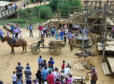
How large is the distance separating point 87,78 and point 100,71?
1.92 meters

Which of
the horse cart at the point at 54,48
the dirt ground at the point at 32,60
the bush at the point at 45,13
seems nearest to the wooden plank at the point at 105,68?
the dirt ground at the point at 32,60

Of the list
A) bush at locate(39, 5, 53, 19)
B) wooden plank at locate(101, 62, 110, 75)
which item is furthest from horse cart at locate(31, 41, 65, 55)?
bush at locate(39, 5, 53, 19)

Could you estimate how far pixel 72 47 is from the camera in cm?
1847

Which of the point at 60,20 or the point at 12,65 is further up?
the point at 60,20

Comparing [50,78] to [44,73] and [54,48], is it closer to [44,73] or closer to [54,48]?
[44,73]

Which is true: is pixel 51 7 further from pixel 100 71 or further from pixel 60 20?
pixel 100 71

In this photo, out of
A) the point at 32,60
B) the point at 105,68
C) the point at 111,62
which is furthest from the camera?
the point at 32,60

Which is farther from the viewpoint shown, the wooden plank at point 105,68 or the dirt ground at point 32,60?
the wooden plank at point 105,68

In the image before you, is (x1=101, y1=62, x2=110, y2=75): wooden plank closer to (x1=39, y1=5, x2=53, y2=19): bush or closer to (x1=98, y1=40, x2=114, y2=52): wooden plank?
(x1=98, y1=40, x2=114, y2=52): wooden plank

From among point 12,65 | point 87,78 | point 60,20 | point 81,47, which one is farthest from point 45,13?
point 87,78

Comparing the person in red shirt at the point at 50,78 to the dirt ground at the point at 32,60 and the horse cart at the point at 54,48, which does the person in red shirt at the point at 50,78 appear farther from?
the horse cart at the point at 54,48

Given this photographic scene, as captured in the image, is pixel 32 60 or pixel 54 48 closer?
pixel 32 60

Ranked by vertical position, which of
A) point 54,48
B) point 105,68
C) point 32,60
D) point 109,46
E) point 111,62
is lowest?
point 105,68

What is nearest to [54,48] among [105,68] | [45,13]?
[105,68]
